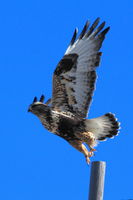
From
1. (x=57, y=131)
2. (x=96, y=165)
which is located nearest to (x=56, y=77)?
(x=57, y=131)

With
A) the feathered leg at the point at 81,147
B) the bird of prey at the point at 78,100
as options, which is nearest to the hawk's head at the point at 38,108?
the bird of prey at the point at 78,100

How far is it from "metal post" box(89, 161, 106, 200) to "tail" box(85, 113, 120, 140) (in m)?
2.57

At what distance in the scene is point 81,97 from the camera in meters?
6.74

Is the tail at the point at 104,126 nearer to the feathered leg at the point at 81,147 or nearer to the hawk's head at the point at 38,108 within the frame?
the feathered leg at the point at 81,147

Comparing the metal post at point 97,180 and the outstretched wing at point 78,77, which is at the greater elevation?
the outstretched wing at point 78,77

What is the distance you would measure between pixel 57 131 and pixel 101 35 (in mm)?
1445

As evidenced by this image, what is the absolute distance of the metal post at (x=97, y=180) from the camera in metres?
3.77

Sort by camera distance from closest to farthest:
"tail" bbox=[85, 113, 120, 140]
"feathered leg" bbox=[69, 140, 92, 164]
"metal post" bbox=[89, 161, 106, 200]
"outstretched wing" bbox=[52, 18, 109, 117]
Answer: "metal post" bbox=[89, 161, 106, 200], "feathered leg" bbox=[69, 140, 92, 164], "tail" bbox=[85, 113, 120, 140], "outstretched wing" bbox=[52, 18, 109, 117]

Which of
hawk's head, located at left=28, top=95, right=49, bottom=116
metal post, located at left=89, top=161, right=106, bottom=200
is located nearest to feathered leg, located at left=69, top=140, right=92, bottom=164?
hawk's head, located at left=28, top=95, right=49, bottom=116

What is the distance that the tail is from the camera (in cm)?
655

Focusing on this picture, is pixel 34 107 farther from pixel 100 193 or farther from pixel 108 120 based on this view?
pixel 100 193

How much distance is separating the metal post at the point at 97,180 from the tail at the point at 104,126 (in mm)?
2568

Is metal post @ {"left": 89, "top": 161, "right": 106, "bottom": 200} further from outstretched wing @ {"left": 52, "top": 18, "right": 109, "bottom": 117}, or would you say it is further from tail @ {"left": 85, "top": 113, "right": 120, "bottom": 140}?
outstretched wing @ {"left": 52, "top": 18, "right": 109, "bottom": 117}

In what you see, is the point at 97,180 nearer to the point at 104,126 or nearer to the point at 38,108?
the point at 104,126
